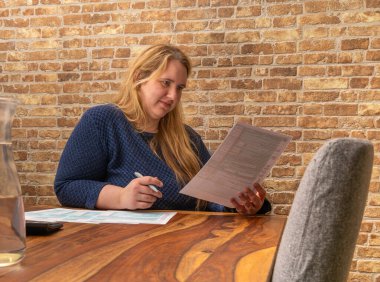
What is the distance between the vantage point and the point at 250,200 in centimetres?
171

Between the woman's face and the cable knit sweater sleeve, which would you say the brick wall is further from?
the cable knit sweater sleeve

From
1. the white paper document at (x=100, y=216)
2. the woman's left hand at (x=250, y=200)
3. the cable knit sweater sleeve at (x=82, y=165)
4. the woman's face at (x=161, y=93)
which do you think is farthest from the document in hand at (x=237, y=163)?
the woman's face at (x=161, y=93)

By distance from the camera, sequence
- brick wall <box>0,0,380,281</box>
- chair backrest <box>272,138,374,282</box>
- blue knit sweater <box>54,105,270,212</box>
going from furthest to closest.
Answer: brick wall <box>0,0,380,281</box> < blue knit sweater <box>54,105,270,212</box> < chair backrest <box>272,138,374,282</box>

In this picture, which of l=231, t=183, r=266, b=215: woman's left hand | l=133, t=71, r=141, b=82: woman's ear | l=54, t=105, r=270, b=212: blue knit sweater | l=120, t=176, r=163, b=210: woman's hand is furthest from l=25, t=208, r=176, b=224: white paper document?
l=133, t=71, r=141, b=82: woman's ear

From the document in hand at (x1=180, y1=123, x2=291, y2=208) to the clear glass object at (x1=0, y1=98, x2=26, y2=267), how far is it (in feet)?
2.64

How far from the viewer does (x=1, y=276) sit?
0.76 metres

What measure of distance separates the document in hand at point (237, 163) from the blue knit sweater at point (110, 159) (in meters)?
0.44

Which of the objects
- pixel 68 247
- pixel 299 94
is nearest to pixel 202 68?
pixel 299 94

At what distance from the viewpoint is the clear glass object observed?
2.57ft

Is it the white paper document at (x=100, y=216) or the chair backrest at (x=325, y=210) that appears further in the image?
the white paper document at (x=100, y=216)

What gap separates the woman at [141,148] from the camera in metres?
1.86

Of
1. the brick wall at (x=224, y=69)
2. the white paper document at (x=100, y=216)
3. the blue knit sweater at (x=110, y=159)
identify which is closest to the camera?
the white paper document at (x=100, y=216)

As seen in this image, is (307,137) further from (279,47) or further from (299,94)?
(279,47)

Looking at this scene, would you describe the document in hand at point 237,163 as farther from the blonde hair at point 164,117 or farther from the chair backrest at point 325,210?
the chair backrest at point 325,210
